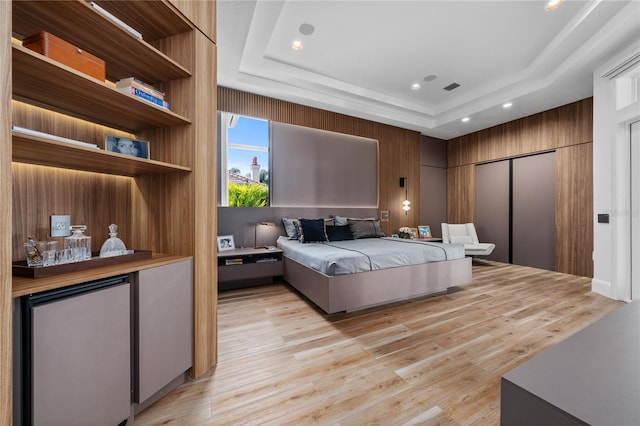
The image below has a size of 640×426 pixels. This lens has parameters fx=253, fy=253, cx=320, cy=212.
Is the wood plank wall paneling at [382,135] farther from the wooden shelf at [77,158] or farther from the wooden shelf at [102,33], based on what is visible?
the wooden shelf at [77,158]

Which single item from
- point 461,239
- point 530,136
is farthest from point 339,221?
point 530,136

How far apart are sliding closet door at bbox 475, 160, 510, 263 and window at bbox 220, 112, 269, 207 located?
15.8 feet

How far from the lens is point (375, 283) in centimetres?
273

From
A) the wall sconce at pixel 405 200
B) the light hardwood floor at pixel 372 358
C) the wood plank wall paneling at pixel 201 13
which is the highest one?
the wood plank wall paneling at pixel 201 13

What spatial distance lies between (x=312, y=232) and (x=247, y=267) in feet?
3.47

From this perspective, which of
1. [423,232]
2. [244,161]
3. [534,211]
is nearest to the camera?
[244,161]

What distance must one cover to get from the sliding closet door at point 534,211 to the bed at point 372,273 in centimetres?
245

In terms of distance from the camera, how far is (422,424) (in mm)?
1305

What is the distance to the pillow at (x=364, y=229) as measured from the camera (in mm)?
4312

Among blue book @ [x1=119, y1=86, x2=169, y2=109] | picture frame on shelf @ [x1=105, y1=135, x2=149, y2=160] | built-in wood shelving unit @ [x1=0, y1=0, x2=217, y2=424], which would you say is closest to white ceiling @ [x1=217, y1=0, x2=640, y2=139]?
built-in wood shelving unit @ [x1=0, y1=0, x2=217, y2=424]

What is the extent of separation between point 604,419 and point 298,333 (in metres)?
2.04

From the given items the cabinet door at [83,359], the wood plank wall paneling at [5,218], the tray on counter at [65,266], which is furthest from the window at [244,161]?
the wood plank wall paneling at [5,218]

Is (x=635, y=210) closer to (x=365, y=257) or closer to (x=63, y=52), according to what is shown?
(x=365, y=257)

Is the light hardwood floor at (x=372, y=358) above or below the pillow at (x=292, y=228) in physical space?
below
